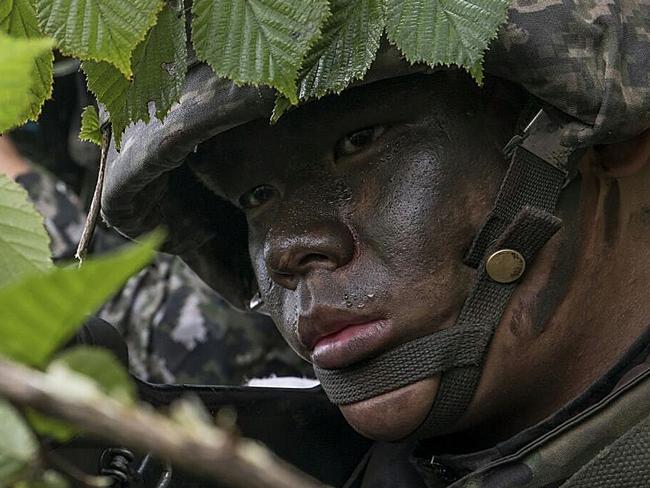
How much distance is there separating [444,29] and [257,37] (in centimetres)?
20

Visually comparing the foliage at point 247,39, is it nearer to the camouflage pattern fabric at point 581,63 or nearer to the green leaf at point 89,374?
the camouflage pattern fabric at point 581,63

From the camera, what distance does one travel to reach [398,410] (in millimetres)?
1371

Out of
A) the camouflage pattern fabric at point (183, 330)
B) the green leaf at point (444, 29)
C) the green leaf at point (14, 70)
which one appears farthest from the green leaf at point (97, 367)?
the camouflage pattern fabric at point (183, 330)

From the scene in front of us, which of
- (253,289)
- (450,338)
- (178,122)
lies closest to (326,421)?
(253,289)

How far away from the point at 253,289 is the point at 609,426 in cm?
81

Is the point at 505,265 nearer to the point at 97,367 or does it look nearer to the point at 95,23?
the point at 95,23

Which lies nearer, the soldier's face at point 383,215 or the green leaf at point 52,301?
the green leaf at point 52,301

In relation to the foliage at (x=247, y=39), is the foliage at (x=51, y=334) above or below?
above

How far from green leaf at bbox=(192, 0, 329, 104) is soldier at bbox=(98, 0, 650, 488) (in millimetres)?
161

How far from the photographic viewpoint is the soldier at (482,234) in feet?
4.25

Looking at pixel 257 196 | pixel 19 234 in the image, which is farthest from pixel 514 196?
pixel 19 234

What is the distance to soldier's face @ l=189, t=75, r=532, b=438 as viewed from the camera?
4.38 feet

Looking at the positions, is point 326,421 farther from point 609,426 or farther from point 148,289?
point 148,289

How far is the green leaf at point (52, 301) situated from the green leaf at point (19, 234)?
20 centimetres
